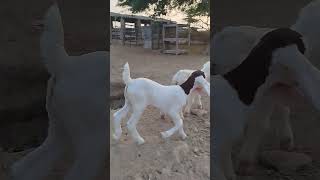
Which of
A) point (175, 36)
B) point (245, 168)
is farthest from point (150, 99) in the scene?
point (175, 36)

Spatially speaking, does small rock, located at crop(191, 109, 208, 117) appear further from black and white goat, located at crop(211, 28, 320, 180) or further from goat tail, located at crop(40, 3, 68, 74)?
goat tail, located at crop(40, 3, 68, 74)

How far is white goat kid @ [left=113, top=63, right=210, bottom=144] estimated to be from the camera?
193 centimetres

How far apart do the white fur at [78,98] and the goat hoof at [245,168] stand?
16.9 inches

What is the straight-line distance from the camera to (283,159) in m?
1.25

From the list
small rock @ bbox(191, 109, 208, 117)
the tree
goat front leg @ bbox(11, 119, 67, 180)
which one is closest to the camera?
goat front leg @ bbox(11, 119, 67, 180)

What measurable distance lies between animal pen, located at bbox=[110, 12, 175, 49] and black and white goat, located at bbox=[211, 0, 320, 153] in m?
3.95

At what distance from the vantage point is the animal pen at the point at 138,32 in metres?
5.15

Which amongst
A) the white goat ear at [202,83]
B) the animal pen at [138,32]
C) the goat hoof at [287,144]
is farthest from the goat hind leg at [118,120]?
the animal pen at [138,32]

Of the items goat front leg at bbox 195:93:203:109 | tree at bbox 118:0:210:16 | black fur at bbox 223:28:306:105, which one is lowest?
goat front leg at bbox 195:93:203:109

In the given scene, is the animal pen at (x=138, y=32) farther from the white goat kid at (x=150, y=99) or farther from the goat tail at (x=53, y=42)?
the goat tail at (x=53, y=42)

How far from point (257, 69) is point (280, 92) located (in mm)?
124

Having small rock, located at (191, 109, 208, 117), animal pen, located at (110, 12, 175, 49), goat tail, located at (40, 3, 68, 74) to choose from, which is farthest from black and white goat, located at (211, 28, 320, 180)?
animal pen, located at (110, 12, 175, 49)

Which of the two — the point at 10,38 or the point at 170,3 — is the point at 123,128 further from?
the point at 170,3

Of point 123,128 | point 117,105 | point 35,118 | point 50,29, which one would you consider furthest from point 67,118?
point 117,105
